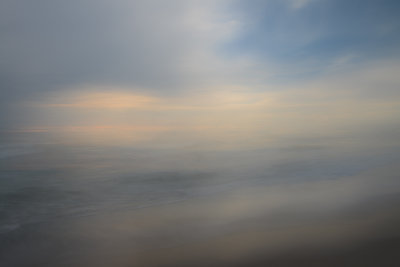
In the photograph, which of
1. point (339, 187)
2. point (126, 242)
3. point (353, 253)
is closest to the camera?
point (353, 253)

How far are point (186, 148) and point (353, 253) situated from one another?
22.6ft

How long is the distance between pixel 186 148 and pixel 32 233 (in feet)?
20.4

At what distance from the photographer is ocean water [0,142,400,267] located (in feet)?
9.04

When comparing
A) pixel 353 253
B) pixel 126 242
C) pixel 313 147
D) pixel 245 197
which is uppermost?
pixel 313 147

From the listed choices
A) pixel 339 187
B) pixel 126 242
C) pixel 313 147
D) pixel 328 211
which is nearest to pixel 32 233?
pixel 126 242

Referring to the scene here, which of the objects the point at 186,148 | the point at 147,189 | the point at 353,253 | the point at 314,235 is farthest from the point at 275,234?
the point at 186,148

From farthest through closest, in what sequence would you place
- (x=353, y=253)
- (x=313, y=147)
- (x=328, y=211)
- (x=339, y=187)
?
(x=313, y=147)
(x=339, y=187)
(x=328, y=211)
(x=353, y=253)

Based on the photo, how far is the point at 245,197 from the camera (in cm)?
443

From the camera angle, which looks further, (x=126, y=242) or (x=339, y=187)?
(x=339, y=187)

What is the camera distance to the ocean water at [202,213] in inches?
108

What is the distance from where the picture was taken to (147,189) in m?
4.94

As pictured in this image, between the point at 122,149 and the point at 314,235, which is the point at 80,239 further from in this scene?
the point at 122,149

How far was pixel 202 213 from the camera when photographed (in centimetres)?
382

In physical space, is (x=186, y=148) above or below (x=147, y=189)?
above
